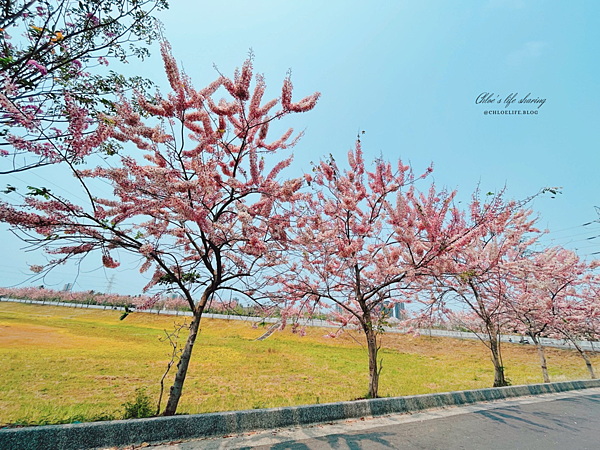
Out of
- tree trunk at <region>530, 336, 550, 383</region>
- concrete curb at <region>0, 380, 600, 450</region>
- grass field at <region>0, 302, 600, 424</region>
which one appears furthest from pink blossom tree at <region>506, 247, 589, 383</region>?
concrete curb at <region>0, 380, 600, 450</region>

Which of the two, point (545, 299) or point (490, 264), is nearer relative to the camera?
point (490, 264)

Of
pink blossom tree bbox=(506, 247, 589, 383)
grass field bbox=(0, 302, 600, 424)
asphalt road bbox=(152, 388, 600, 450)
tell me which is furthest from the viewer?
pink blossom tree bbox=(506, 247, 589, 383)

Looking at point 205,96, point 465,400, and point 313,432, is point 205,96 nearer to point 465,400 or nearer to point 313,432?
point 313,432

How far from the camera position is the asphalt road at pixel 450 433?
9.91ft

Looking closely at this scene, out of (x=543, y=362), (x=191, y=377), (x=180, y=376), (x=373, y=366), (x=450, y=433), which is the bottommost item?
(x=191, y=377)

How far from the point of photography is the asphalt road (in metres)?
3.02

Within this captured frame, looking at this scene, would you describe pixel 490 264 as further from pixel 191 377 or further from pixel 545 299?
pixel 191 377

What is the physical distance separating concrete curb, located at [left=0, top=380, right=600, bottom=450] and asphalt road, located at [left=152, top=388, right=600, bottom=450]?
133 millimetres

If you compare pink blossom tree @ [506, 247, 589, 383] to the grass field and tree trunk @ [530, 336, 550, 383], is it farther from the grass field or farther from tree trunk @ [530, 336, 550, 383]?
the grass field

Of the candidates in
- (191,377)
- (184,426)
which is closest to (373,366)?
(184,426)

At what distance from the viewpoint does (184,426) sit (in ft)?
9.85

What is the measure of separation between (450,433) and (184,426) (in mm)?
3694

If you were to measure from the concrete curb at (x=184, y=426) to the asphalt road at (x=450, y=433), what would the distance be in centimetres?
13

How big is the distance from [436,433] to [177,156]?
17.4ft
